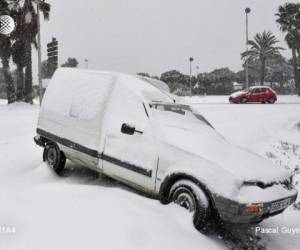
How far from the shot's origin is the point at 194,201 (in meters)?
5.12

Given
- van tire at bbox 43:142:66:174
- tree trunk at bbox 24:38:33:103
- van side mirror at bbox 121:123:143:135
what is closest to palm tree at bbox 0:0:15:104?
tree trunk at bbox 24:38:33:103

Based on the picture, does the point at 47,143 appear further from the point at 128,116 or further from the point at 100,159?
the point at 128,116

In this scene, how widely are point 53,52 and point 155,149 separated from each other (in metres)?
14.9

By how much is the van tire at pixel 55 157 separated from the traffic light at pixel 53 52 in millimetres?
12517

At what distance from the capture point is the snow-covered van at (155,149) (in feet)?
16.5

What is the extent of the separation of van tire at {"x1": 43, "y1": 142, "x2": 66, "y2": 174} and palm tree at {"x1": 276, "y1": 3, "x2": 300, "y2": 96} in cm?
3988

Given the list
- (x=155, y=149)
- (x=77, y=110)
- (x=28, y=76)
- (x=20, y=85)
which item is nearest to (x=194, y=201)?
(x=155, y=149)

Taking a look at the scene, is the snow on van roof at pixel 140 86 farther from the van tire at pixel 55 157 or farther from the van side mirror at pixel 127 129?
the van tire at pixel 55 157

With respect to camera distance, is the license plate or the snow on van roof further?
the snow on van roof

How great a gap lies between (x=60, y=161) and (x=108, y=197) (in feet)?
7.30

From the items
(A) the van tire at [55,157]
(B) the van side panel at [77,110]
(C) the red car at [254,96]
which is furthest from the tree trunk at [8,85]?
(A) the van tire at [55,157]

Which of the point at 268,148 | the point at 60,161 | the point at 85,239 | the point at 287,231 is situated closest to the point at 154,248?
the point at 85,239

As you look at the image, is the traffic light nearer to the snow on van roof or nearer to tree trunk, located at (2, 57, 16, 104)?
tree trunk, located at (2, 57, 16, 104)

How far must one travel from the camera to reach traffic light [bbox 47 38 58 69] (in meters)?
19.2
